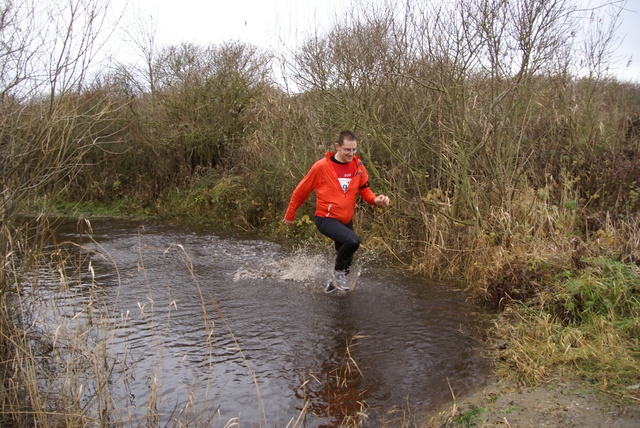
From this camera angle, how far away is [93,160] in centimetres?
1778

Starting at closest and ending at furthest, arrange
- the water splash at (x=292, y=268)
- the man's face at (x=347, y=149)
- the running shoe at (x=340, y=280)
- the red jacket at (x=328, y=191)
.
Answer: the man's face at (x=347, y=149) < the red jacket at (x=328, y=191) < the running shoe at (x=340, y=280) < the water splash at (x=292, y=268)

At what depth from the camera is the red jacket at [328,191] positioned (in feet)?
22.7

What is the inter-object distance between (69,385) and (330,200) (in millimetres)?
3937

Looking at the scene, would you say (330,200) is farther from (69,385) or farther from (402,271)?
(69,385)

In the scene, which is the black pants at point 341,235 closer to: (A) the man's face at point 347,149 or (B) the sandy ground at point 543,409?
(A) the man's face at point 347,149

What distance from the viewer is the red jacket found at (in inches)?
273

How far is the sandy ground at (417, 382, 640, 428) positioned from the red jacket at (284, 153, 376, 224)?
3326 mm

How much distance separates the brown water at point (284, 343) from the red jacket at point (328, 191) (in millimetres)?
1122

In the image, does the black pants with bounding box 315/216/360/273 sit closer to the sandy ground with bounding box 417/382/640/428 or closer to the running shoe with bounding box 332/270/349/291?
the running shoe with bounding box 332/270/349/291

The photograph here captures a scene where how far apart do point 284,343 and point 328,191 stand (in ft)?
7.44

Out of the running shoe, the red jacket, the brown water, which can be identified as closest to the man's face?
the red jacket

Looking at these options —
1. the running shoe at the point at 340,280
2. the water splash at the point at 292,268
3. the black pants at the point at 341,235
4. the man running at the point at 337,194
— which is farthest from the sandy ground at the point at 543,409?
the water splash at the point at 292,268

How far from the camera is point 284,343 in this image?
5461mm

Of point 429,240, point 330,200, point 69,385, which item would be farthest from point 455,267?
point 69,385
